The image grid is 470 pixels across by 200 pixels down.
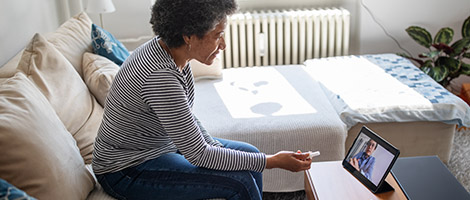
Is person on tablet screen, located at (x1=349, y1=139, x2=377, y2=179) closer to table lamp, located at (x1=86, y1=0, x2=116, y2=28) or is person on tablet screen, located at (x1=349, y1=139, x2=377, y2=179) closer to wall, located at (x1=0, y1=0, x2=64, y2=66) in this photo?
wall, located at (x1=0, y1=0, x2=64, y2=66)

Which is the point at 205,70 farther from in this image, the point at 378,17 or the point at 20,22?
the point at 378,17

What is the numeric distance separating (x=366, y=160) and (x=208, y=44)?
1.96 ft

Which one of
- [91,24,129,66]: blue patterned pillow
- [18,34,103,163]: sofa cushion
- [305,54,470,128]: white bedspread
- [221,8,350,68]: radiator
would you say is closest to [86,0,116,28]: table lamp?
[91,24,129,66]: blue patterned pillow

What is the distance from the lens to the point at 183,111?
1378mm

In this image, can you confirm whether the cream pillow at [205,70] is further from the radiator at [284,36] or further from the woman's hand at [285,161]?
the woman's hand at [285,161]

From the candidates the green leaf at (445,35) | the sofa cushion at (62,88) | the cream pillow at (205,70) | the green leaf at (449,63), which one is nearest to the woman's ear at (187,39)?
the sofa cushion at (62,88)

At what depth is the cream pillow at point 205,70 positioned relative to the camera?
108 inches

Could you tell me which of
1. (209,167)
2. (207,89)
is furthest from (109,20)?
(209,167)

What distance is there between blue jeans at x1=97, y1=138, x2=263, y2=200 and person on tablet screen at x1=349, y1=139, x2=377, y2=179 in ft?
1.11

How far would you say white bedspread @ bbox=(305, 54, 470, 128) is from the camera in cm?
224

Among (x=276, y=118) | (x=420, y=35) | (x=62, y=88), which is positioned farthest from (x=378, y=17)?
(x=62, y=88)

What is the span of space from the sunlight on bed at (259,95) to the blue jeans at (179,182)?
2.62 ft

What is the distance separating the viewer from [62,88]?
1737mm

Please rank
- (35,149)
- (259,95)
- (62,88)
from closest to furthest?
(35,149) → (62,88) → (259,95)
